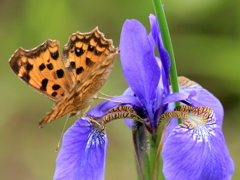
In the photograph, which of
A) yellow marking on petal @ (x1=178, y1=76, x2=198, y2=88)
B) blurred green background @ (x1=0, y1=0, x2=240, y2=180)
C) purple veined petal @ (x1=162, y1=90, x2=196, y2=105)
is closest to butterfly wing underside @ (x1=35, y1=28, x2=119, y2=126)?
purple veined petal @ (x1=162, y1=90, x2=196, y2=105)

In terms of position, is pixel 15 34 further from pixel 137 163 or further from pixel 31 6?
pixel 137 163

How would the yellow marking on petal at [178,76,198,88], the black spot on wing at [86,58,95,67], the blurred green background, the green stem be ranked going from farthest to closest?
the blurred green background < the yellow marking on petal at [178,76,198,88] < the black spot on wing at [86,58,95,67] < the green stem

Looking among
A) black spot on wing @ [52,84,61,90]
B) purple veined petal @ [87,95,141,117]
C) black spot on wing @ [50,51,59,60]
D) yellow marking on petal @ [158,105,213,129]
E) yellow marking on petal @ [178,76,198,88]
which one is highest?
black spot on wing @ [50,51,59,60]

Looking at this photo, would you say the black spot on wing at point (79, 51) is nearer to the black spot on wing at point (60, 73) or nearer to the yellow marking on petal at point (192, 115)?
the black spot on wing at point (60, 73)

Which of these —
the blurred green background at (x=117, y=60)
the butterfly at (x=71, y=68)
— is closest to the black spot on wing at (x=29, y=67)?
the butterfly at (x=71, y=68)

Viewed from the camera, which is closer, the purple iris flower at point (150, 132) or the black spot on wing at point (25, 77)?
the purple iris flower at point (150, 132)

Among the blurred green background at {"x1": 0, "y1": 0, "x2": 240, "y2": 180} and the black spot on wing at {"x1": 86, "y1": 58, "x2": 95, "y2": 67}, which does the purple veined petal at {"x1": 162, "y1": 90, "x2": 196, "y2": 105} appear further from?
the blurred green background at {"x1": 0, "y1": 0, "x2": 240, "y2": 180}

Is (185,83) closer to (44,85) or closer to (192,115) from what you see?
(192,115)

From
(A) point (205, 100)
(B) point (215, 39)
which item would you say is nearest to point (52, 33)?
(B) point (215, 39)
